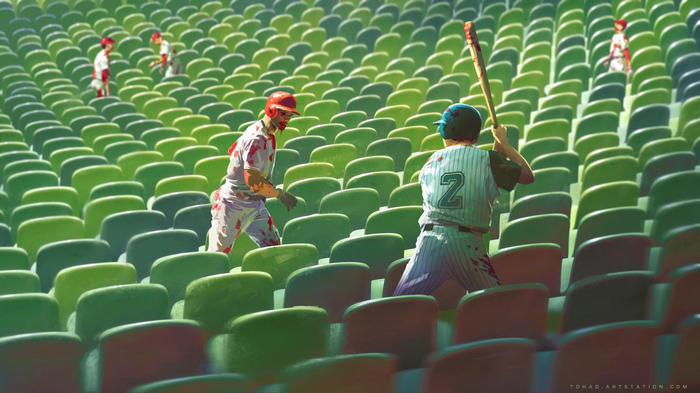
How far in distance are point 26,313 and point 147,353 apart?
873 mm

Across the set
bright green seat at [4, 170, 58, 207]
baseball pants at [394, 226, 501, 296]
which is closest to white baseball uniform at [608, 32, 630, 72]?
baseball pants at [394, 226, 501, 296]

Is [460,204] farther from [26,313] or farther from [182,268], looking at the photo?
[26,313]

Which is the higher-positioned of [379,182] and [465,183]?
[465,183]

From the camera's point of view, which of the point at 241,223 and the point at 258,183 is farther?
the point at 241,223

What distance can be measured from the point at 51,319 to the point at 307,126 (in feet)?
16.5

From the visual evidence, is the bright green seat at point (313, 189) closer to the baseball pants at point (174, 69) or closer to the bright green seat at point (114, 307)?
the bright green seat at point (114, 307)

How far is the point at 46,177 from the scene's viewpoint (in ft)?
22.3

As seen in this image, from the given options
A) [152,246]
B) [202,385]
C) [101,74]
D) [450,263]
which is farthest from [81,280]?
[101,74]

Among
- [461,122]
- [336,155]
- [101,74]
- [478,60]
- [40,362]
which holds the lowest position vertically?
[40,362]

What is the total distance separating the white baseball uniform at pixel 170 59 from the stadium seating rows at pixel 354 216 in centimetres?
36

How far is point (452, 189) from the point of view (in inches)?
149

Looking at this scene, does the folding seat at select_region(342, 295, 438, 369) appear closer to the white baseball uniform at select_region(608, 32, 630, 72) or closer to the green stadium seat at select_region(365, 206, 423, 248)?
the green stadium seat at select_region(365, 206, 423, 248)

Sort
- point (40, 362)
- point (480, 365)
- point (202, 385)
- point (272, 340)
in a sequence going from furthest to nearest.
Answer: point (272, 340) → point (40, 362) → point (480, 365) → point (202, 385)

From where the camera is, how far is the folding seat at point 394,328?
333 cm
